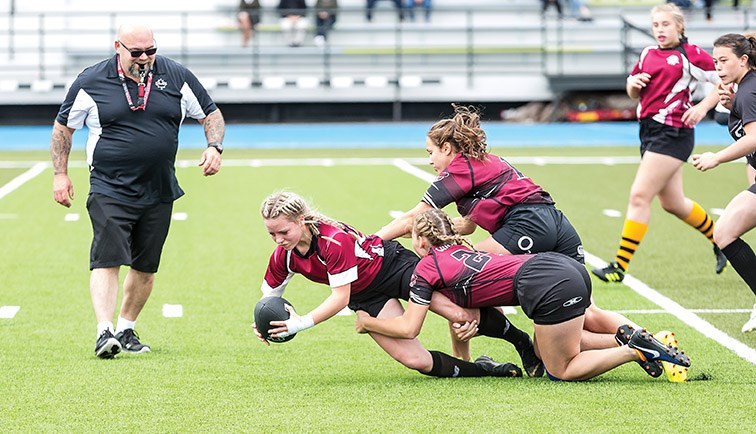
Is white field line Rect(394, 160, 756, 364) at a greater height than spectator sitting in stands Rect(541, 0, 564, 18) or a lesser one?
lesser

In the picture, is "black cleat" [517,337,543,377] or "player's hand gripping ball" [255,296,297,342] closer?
"player's hand gripping ball" [255,296,297,342]

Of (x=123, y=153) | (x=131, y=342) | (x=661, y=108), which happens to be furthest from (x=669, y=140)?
(x=131, y=342)

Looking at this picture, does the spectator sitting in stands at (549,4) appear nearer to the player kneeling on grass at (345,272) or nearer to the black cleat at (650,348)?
the player kneeling on grass at (345,272)

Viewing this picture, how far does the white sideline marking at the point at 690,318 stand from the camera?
24.0ft

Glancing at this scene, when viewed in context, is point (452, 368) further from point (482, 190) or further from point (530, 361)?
point (482, 190)

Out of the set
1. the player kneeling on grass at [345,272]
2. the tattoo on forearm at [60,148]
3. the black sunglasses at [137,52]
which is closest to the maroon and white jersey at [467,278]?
the player kneeling on grass at [345,272]

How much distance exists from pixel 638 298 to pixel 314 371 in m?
3.16

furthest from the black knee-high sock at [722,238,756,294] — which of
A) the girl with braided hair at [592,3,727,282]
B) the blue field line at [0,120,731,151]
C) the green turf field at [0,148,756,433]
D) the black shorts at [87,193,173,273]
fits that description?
the blue field line at [0,120,731,151]

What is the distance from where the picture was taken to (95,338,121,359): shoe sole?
7.17 m

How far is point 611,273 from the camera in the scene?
9836 millimetres

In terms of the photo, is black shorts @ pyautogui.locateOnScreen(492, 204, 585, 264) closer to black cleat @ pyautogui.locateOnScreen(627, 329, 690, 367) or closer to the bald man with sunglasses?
black cleat @ pyautogui.locateOnScreen(627, 329, 690, 367)

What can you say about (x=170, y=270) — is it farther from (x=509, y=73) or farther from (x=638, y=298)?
(x=509, y=73)

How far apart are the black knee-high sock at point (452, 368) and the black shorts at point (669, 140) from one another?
3842 millimetres

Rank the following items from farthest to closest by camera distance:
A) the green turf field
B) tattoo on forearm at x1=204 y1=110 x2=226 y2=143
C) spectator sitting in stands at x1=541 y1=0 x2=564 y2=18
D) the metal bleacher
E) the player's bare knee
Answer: spectator sitting in stands at x1=541 y1=0 x2=564 y2=18 → the metal bleacher → tattoo on forearm at x1=204 y1=110 x2=226 y2=143 → the player's bare knee → the green turf field
